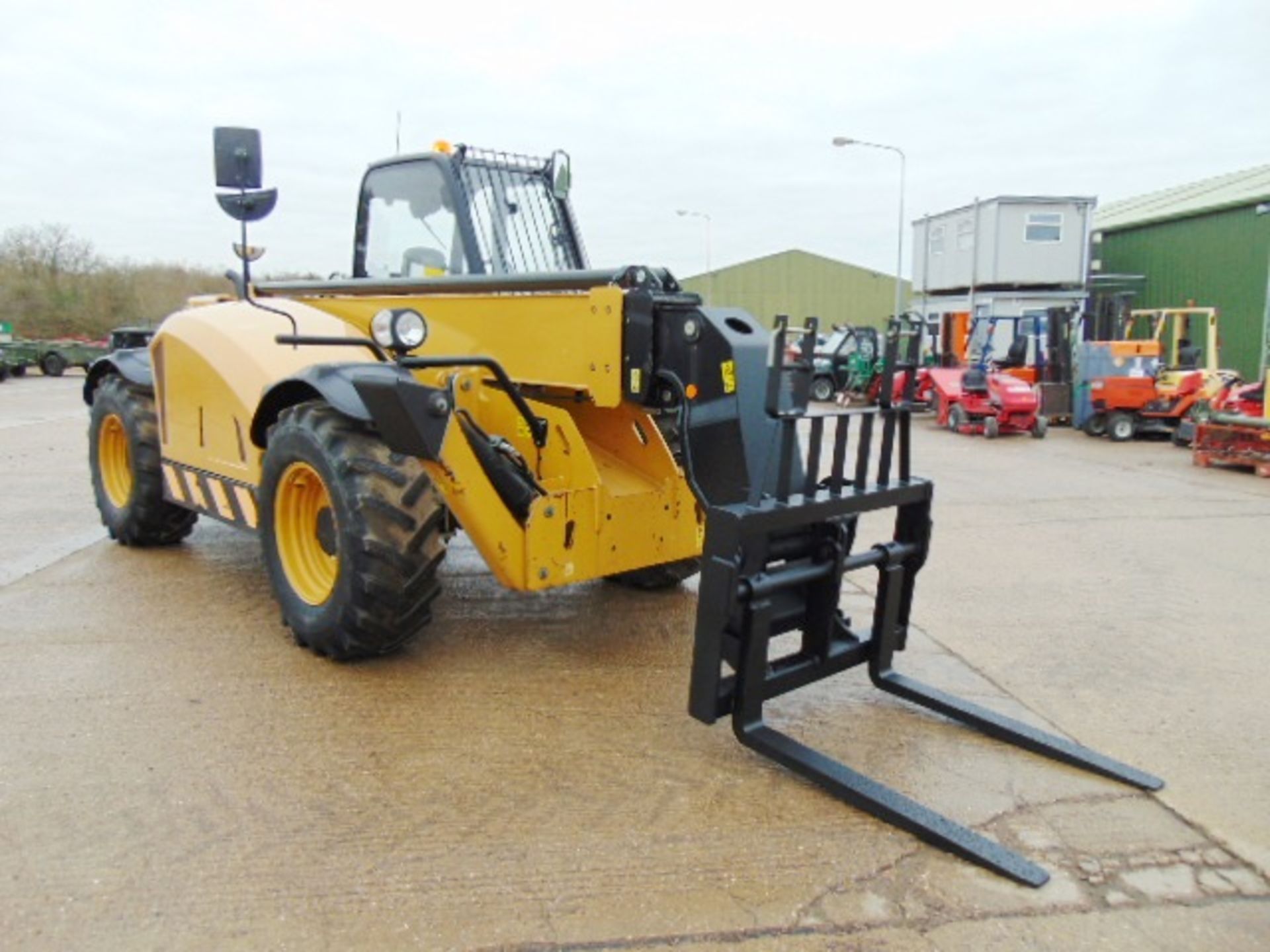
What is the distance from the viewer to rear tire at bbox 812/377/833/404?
23.2 metres

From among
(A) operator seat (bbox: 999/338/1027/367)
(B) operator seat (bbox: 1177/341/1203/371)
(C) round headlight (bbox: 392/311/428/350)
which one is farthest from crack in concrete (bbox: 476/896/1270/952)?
(A) operator seat (bbox: 999/338/1027/367)

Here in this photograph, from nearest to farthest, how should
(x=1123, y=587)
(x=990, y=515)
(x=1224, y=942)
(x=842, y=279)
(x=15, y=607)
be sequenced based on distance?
(x=1224, y=942), (x=15, y=607), (x=1123, y=587), (x=990, y=515), (x=842, y=279)

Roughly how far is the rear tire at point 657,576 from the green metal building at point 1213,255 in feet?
64.1

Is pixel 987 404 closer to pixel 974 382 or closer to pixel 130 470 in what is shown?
pixel 974 382

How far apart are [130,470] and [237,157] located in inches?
106

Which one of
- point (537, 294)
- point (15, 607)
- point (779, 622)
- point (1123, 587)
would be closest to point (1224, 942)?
point (779, 622)

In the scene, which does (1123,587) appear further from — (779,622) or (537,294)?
(537,294)

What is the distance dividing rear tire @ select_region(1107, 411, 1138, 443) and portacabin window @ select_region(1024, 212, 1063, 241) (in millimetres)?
8180

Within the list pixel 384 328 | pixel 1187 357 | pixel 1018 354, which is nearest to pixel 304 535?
pixel 384 328

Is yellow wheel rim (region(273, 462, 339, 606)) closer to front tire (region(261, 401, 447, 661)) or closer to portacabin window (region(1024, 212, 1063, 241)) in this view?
front tire (region(261, 401, 447, 661))

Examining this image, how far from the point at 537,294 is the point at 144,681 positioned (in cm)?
227

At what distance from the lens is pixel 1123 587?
5.93 m

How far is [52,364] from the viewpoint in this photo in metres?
29.4

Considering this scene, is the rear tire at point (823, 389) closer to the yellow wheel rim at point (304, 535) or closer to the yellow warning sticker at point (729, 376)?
the yellow wheel rim at point (304, 535)
